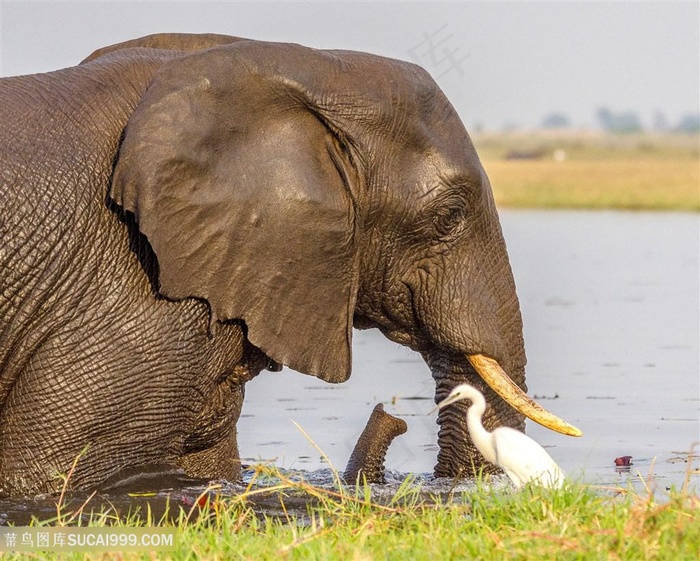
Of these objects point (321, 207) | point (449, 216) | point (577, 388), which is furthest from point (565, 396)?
point (321, 207)

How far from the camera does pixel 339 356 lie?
288 inches

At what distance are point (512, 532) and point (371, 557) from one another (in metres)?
0.53

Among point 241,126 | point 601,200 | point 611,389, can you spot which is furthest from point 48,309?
point 601,200

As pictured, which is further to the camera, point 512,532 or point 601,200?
point 601,200

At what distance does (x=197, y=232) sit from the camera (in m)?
6.95

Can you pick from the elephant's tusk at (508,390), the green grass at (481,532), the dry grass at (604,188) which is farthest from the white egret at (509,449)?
the dry grass at (604,188)

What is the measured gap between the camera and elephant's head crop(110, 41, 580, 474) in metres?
6.88

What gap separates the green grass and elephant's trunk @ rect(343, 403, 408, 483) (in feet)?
4.78

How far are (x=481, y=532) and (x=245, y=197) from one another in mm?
1882

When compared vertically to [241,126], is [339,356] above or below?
below

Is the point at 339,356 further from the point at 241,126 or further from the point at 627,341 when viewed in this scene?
the point at 627,341

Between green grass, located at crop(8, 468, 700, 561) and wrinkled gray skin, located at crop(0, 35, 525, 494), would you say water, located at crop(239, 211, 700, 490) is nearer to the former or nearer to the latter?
green grass, located at crop(8, 468, 700, 561)

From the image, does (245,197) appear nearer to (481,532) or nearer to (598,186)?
(481,532)

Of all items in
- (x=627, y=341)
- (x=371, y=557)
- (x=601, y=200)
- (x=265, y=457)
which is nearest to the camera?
(x=371, y=557)
